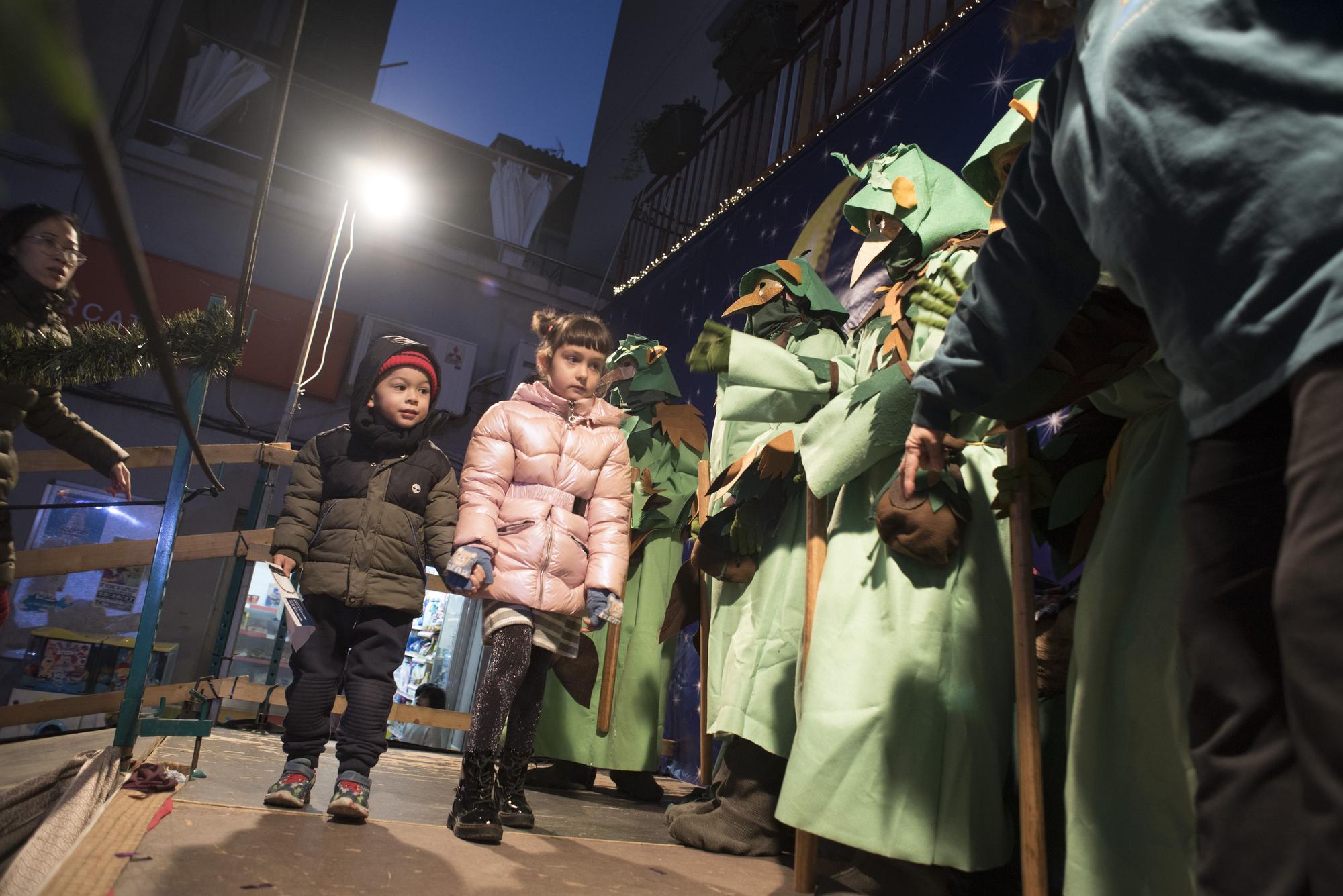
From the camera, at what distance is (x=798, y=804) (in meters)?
1.67

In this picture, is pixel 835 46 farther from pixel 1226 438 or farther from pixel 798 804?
pixel 1226 438

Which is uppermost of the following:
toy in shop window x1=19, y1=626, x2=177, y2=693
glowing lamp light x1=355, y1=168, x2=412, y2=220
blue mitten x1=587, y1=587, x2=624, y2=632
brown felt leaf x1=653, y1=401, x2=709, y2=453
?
glowing lamp light x1=355, y1=168, x2=412, y2=220

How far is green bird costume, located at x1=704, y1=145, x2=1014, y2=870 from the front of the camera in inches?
63.3

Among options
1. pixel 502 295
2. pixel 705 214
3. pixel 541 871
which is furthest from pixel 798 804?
pixel 502 295

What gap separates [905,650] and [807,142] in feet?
11.4

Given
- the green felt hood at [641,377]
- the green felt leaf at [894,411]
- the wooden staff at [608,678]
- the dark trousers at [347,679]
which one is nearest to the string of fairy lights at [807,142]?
the green felt hood at [641,377]

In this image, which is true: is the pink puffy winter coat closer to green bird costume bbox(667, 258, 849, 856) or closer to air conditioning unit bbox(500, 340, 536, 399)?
green bird costume bbox(667, 258, 849, 856)

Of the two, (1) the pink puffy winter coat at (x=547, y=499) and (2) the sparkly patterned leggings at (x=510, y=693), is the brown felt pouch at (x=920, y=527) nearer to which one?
(1) the pink puffy winter coat at (x=547, y=499)

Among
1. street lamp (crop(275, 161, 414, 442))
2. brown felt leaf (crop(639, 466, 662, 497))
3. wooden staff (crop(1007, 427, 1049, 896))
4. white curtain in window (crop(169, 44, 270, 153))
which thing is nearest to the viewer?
wooden staff (crop(1007, 427, 1049, 896))

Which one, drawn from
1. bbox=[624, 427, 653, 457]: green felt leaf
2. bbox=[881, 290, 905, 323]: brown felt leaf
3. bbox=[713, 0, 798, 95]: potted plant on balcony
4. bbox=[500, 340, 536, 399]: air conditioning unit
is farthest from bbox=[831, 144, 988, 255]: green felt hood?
bbox=[500, 340, 536, 399]: air conditioning unit

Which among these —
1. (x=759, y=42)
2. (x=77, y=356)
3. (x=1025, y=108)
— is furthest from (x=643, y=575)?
(x=759, y=42)

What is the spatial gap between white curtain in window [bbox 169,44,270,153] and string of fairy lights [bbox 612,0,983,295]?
483 centimetres

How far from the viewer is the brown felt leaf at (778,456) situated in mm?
2211

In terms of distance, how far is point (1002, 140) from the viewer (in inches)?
76.4
